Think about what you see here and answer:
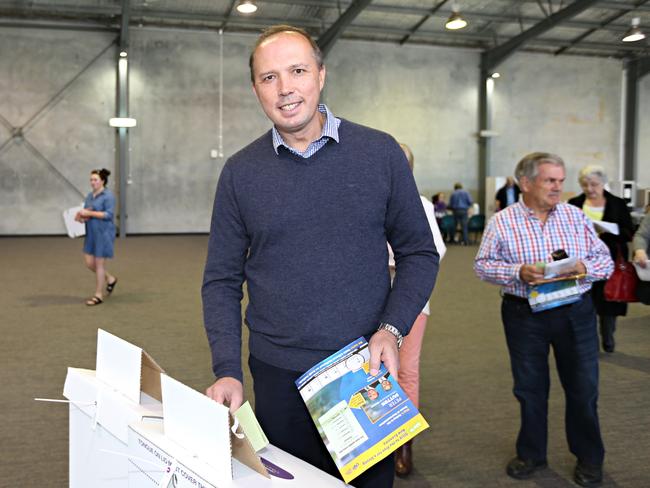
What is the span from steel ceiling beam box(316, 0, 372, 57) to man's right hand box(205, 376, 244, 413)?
43.2 feet

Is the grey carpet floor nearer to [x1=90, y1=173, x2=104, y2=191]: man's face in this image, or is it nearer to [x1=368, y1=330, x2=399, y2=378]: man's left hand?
[x1=90, y1=173, x2=104, y2=191]: man's face

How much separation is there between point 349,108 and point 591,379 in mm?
14891

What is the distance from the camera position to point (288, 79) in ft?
4.77

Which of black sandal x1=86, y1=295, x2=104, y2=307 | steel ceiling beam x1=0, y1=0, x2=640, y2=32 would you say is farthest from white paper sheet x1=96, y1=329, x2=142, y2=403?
steel ceiling beam x1=0, y1=0, x2=640, y2=32

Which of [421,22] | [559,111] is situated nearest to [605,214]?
[421,22]

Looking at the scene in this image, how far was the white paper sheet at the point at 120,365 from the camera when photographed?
58.1 inches

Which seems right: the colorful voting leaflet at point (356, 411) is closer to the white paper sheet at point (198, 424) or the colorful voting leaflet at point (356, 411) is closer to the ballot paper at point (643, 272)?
the white paper sheet at point (198, 424)

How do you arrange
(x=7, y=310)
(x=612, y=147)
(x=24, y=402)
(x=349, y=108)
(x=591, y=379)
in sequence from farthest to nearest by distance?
(x=612, y=147)
(x=349, y=108)
(x=7, y=310)
(x=24, y=402)
(x=591, y=379)

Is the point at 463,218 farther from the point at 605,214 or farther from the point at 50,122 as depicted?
the point at 605,214

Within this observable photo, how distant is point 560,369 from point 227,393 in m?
2.00

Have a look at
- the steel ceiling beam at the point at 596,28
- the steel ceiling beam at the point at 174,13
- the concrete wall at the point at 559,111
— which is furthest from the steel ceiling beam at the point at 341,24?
the steel ceiling beam at the point at 596,28

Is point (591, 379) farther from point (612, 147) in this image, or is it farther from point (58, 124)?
point (612, 147)

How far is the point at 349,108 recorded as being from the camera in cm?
1712

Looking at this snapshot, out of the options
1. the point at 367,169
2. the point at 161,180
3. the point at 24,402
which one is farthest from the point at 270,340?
the point at 161,180
